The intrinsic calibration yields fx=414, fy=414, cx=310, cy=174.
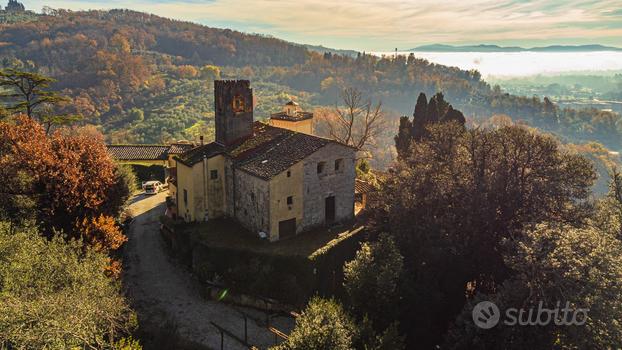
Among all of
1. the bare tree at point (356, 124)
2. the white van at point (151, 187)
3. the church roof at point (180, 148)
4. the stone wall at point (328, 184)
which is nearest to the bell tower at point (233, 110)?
the stone wall at point (328, 184)

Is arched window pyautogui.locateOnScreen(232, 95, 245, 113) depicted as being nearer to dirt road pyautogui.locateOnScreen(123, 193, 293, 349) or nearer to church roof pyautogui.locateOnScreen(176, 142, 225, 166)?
church roof pyautogui.locateOnScreen(176, 142, 225, 166)

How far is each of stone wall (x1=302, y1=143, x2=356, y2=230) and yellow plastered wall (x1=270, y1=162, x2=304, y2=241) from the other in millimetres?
558

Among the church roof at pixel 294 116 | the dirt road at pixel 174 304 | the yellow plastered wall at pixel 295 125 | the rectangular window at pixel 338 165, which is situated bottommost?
the dirt road at pixel 174 304

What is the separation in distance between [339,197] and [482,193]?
36.1ft

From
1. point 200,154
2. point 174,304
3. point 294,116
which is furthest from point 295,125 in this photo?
point 174,304

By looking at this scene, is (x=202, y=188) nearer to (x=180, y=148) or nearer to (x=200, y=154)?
(x=200, y=154)

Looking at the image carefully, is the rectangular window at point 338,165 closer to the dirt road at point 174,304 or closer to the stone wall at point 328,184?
the stone wall at point 328,184

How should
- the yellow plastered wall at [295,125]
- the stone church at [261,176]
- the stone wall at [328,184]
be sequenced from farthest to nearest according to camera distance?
the yellow plastered wall at [295,125]
the stone wall at [328,184]
the stone church at [261,176]

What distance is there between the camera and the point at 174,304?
26109 millimetres

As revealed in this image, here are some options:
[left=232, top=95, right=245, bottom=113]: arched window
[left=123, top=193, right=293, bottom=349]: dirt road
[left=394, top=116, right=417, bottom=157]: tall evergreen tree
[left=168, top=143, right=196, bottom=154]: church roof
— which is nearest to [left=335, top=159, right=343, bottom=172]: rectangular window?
[left=232, top=95, right=245, bottom=113]: arched window

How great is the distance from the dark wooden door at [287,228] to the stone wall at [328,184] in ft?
3.03

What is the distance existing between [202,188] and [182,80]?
120 m

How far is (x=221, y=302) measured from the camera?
2648cm

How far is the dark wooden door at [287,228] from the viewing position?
28906 mm
